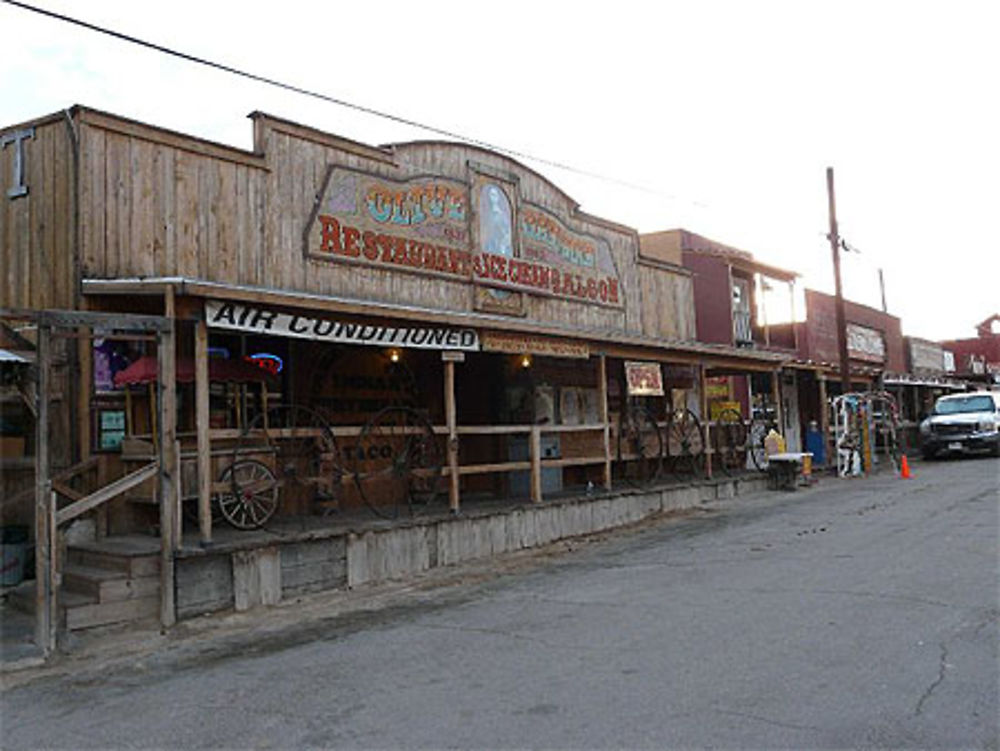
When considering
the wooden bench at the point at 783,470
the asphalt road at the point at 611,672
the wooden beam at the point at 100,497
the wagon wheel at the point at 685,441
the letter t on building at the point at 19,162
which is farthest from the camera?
the wooden bench at the point at 783,470

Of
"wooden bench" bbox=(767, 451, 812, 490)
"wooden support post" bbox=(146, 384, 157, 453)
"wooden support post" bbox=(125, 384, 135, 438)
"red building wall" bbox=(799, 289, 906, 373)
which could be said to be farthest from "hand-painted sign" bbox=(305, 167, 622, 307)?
"red building wall" bbox=(799, 289, 906, 373)

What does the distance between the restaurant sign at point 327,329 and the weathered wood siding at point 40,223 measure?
5.80 feet

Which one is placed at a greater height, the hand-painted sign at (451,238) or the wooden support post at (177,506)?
the hand-painted sign at (451,238)

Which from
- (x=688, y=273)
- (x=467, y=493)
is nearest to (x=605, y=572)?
(x=467, y=493)

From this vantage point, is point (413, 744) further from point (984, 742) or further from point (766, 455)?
point (766, 455)

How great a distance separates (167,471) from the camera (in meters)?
8.16

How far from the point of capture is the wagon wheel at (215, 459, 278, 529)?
9.52 m

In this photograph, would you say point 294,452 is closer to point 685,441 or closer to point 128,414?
point 128,414

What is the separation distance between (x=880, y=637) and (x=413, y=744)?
3528mm

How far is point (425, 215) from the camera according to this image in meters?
13.3

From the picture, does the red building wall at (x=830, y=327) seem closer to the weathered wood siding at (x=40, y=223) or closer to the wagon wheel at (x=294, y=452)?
the wagon wheel at (x=294, y=452)

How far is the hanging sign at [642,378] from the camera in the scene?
52.9 feet

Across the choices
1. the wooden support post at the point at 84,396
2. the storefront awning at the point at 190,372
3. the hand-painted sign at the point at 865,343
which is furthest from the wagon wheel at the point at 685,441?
the hand-painted sign at the point at 865,343

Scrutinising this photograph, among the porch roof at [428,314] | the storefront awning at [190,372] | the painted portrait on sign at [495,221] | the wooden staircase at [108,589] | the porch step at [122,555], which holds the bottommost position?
the wooden staircase at [108,589]
